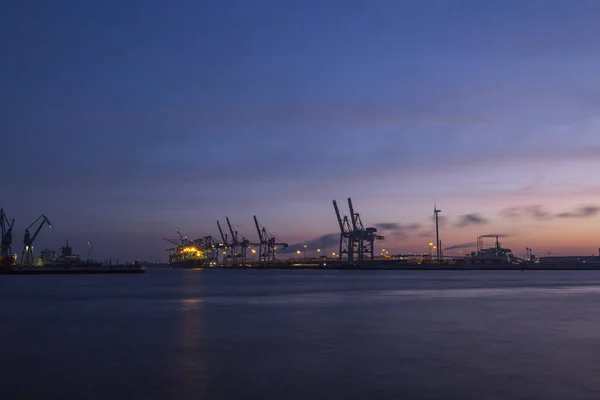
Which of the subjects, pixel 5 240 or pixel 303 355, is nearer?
pixel 303 355

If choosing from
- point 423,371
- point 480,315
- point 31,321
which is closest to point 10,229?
point 31,321

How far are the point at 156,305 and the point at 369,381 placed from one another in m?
31.4

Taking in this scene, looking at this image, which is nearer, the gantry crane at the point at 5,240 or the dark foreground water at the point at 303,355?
the dark foreground water at the point at 303,355

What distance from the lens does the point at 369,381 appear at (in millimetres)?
16297

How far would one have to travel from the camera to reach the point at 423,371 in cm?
1762

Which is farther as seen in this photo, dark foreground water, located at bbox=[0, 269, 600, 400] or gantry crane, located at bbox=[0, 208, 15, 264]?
gantry crane, located at bbox=[0, 208, 15, 264]

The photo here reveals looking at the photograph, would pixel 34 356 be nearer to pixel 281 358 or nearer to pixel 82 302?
pixel 281 358

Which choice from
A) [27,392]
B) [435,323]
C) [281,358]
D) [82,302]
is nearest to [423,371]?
[281,358]

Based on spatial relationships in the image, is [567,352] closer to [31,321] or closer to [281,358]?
[281,358]

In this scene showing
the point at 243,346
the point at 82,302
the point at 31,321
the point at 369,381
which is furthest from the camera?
the point at 82,302

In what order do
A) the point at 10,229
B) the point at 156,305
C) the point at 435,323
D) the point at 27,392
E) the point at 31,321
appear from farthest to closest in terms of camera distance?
1. the point at 10,229
2. the point at 156,305
3. the point at 31,321
4. the point at 435,323
5. the point at 27,392

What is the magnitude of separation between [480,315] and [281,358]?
18.4m

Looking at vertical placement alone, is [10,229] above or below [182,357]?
above

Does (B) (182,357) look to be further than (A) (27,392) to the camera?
Yes
